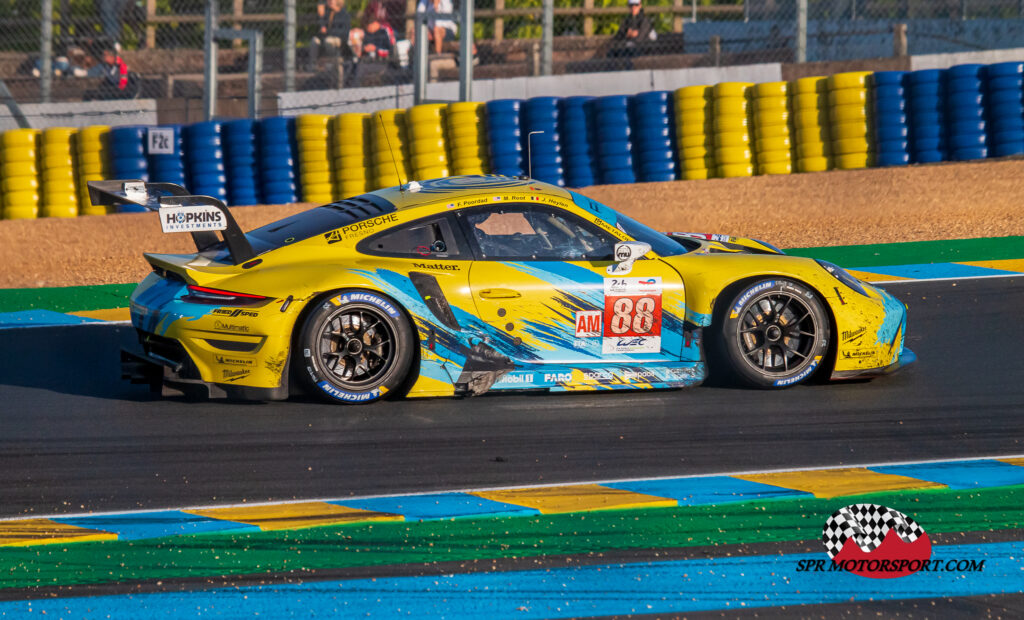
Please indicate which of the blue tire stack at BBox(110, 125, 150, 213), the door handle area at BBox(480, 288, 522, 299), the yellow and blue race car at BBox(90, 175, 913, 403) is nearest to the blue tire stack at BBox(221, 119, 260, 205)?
the blue tire stack at BBox(110, 125, 150, 213)

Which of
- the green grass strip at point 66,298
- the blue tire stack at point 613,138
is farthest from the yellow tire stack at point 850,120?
the green grass strip at point 66,298

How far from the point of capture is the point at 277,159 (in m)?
15.2

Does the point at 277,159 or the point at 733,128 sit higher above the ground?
the point at 733,128

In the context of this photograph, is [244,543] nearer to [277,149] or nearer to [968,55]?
[277,149]

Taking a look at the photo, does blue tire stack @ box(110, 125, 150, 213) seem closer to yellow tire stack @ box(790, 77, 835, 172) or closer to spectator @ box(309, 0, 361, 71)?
spectator @ box(309, 0, 361, 71)

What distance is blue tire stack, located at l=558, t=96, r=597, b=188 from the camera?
14.8m

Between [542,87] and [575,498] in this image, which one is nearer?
[575,498]

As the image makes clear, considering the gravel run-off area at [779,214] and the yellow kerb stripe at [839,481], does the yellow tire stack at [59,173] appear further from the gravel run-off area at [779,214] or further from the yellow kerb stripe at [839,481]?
the yellow kerb stripe at [839,481]

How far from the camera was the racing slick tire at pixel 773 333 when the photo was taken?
25.2ft

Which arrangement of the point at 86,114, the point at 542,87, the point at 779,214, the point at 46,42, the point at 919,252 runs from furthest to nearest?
1. the point at 542,87
2. the point at 86,114
3. the point at 46,42
4. the point at 779,214
5. the point at 919,252

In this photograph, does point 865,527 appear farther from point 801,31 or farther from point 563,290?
point 801,31

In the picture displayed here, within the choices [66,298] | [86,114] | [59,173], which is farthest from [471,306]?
[86,114]

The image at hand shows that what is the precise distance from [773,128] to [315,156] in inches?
210

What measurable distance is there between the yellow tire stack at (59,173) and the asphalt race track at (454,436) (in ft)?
23.3
